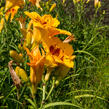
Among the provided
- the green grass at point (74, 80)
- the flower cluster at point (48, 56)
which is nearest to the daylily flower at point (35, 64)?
the flower cluster at point (48, 56)

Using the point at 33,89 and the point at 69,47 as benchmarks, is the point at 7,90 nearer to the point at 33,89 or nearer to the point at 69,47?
the point at 33,89

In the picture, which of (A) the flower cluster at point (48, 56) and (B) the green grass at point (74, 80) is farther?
(B) the green grass at point (74, 80)

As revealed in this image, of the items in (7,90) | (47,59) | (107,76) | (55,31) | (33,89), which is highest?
(55,31)

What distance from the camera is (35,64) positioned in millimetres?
976

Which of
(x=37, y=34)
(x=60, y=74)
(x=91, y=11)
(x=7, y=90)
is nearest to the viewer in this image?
(x=60, y=74)

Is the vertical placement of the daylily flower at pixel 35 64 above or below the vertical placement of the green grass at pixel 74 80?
above

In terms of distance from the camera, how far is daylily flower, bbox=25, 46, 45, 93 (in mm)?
965

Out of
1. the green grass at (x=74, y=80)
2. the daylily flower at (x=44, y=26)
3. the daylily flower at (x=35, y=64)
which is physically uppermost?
the daylily flower at (x=44, y=26)

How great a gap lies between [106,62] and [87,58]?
32cm

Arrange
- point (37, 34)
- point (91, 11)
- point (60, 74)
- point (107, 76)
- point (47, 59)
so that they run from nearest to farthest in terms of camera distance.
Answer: point (47, 59) < point (60, 74) < point (37, 34) < point (107, 76) < point (91, 11)

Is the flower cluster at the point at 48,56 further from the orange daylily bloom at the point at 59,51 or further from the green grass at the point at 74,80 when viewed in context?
the green grass at the point at 74,80

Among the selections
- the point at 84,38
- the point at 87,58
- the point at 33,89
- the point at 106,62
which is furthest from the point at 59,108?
the point at 84,38

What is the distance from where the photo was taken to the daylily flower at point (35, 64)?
0.97 meters

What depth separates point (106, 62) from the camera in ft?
9.25
